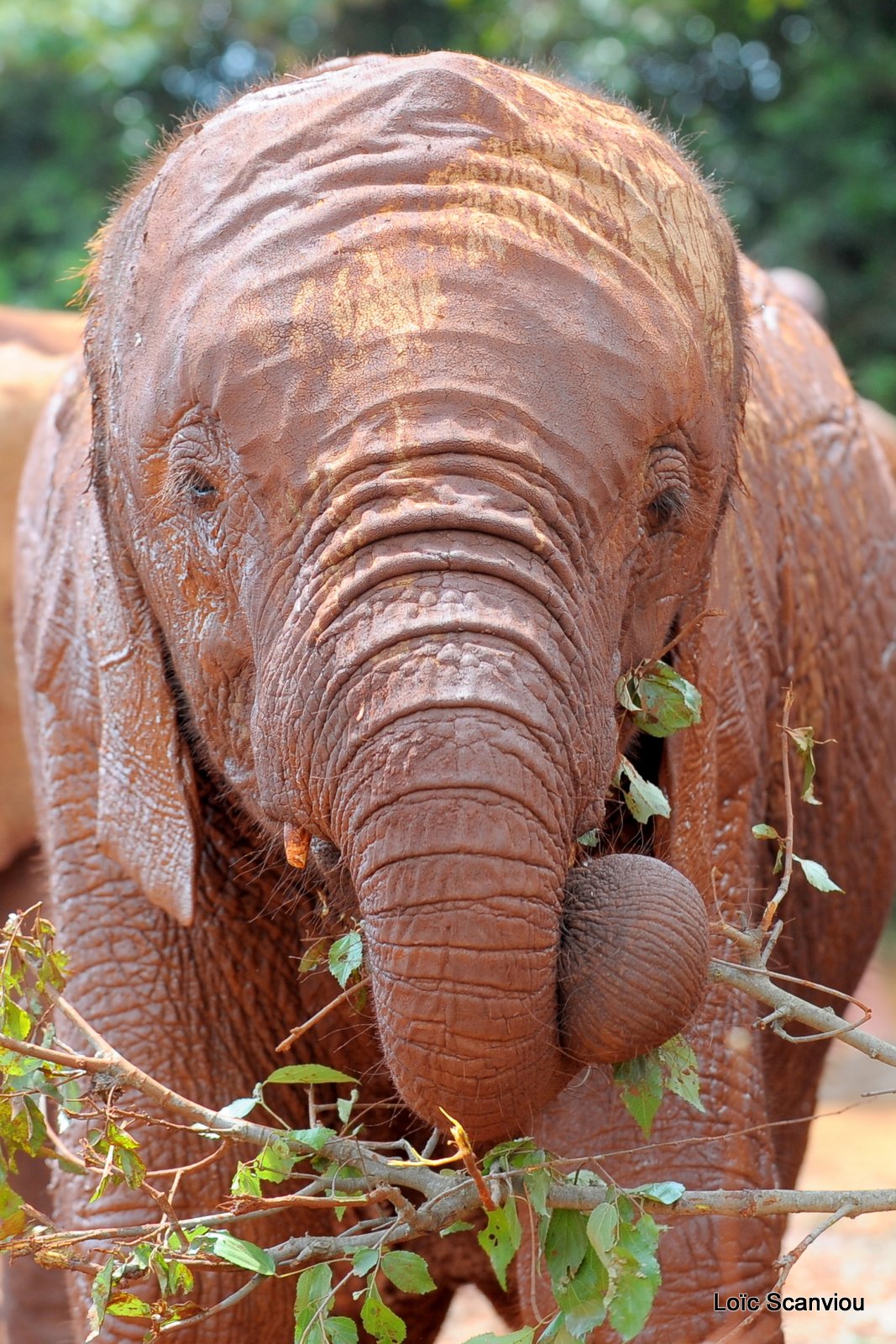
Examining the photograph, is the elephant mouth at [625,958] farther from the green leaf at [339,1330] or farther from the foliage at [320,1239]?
the green leaf at [339,1330]

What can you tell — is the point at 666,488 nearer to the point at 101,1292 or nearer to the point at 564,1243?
the point at 564,1243

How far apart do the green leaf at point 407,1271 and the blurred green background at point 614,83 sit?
9444 mm

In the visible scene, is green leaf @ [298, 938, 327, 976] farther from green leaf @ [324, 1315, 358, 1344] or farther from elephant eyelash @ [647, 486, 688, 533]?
elephant eyelash @ [647, 486, 688, 533]

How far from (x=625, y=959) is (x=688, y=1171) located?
97 centimetres

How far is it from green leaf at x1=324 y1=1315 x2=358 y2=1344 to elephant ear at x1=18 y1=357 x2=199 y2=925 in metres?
0.72

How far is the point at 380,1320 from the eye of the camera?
2.36 m

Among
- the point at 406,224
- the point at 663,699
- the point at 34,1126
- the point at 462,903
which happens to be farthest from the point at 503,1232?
the point at 406,224

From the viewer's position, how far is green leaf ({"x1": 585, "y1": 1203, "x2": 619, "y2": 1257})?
2.22 metres

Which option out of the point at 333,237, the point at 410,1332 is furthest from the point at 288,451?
the point at 410,1332

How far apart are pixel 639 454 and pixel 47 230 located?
9829 millimetres

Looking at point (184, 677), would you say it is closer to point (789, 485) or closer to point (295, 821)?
point (295, 821)

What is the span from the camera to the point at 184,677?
2.74 metres

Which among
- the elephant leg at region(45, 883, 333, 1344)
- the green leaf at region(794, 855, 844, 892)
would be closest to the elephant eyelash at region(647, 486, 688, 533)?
the green leaf at region(794, 855, 844, 892)

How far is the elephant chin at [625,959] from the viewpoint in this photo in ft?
7.22
